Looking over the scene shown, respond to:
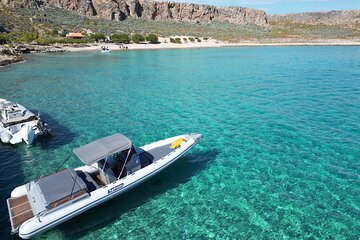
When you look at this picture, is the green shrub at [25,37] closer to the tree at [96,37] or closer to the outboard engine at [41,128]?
the tree at [96,37]

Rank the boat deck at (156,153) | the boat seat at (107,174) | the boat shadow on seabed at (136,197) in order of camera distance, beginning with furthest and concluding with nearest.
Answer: the boat deck at (156,153) → the boat seat at (107,174) → the boat shadow on seabed at (136,197)

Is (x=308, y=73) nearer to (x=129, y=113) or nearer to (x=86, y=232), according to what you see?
(x=129, y=113)

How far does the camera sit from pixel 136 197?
12414mm

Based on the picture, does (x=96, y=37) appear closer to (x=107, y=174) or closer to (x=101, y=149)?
(x=101, y=149)

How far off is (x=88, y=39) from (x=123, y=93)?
260ft

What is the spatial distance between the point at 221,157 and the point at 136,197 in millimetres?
6116

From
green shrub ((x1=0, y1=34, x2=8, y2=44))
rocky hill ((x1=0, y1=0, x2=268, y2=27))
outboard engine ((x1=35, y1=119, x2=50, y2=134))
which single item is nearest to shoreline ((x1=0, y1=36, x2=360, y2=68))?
green shrub ((x1=0, y1=34, x2=8, y2=44))

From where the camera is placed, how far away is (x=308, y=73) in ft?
148

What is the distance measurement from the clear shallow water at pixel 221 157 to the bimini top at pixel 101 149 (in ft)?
7.63

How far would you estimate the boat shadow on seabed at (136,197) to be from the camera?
10.6m

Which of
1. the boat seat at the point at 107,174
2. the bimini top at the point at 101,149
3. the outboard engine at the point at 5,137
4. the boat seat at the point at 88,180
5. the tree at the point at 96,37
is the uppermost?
the tree at the point at 96,37

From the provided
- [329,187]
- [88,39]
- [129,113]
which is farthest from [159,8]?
[329,187]

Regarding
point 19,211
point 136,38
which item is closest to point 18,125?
A: point 19,211

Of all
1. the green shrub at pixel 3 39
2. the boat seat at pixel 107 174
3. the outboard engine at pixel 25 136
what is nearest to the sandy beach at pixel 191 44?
the green shrub at pixel 3 39
